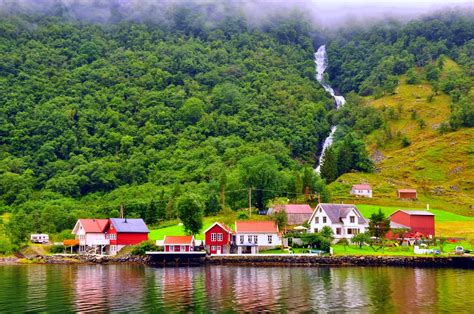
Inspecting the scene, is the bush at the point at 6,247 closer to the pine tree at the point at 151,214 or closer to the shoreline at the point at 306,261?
the shoreline at the point at 306,261

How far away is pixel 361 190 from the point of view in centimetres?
14225

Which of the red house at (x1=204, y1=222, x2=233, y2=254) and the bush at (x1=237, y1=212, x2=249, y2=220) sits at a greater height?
the bush at (x1=237, y1=212, x2=249, y2=220)

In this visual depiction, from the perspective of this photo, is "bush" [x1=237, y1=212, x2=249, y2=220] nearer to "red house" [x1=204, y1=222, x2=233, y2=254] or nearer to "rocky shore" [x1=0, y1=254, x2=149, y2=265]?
"red house" [x1=204, y1=222, x2=233, y2=254]

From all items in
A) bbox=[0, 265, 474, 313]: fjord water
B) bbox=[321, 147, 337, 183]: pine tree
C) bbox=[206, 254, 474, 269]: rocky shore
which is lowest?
bbox=[0, 265, 474, 313]: fjord water

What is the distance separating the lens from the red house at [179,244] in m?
97.2

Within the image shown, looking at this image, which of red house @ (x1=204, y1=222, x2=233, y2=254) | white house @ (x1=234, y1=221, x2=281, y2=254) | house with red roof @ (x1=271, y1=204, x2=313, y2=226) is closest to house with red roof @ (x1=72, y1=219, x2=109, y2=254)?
red house @ (x1=204, y1=222, x2=233, y2=254)

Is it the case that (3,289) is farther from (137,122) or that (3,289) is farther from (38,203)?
(137,122)

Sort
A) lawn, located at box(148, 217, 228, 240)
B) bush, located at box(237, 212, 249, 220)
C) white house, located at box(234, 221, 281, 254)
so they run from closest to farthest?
white house, located at box(234, 221, 281, 254), lawn, located at box(148, 217, 228, 240), bush, located at box(237, 212, 249, 220)

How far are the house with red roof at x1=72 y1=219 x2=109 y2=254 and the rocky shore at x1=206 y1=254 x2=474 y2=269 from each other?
83.6 ft

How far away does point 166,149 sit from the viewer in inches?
7165

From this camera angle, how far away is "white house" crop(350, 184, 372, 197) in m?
142

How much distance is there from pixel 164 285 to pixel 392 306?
24.7m

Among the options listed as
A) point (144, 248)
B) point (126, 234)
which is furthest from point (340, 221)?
point (126, 234)

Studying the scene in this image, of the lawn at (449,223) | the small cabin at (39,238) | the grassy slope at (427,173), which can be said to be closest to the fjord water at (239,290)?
the lawn at (449,223)
